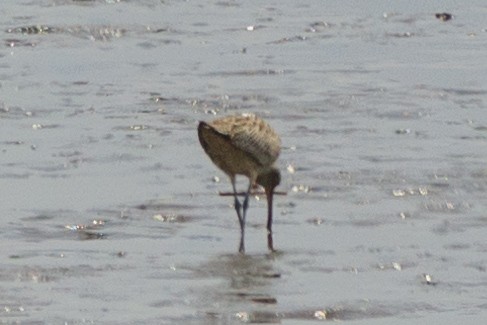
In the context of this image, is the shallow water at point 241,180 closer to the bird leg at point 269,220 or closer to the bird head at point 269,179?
the bird leg at point 269,220

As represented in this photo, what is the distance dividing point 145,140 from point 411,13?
6.76 m

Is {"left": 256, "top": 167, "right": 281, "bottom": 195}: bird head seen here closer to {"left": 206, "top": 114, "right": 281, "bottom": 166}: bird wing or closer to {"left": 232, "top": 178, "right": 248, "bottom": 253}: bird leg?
{"left": 206, "top": 114, "right": 281, "bottom": 166}: bird wing

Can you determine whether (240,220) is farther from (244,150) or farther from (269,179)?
(269,179)

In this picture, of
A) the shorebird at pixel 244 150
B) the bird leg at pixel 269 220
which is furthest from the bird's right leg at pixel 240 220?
the bird leg at pixel 269 220

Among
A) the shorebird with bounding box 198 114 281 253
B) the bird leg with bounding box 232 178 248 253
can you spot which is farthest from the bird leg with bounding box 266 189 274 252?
the bird leg with bounding box 232 178 248 253

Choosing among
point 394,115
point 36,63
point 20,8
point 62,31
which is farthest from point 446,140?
point 20,8

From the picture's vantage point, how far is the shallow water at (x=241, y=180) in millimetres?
9742

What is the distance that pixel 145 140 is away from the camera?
13867 mm

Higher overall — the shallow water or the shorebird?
the shorebird

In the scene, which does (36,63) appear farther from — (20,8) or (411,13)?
(411,13)

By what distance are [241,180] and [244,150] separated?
4.91 ft

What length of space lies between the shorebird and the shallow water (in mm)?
166

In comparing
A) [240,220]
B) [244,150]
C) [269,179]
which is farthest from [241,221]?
[269,179]

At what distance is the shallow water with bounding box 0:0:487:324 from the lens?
32.0 feet
